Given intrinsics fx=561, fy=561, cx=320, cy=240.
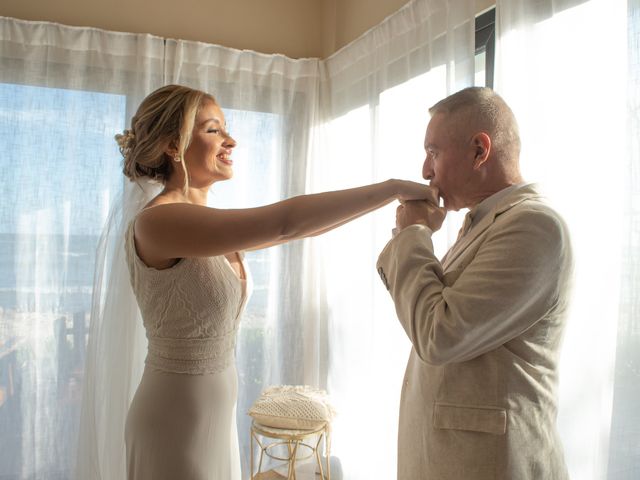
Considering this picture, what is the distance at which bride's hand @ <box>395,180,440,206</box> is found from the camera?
4.37 ft

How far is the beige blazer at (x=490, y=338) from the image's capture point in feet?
3.42

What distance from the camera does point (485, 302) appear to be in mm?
1029

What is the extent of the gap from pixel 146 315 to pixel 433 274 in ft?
3.12

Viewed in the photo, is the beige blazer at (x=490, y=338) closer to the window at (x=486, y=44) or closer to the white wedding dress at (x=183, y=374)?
the white wedding dress at (x=183, y=374)

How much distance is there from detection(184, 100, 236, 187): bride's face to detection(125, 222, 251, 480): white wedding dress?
29cm

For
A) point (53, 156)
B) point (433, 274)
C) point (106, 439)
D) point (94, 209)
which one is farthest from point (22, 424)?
point (433, 274)

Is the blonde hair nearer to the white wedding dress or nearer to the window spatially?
the white wedding dress

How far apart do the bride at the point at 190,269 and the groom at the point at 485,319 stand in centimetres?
22

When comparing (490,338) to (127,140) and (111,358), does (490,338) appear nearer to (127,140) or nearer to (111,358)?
(127,140)

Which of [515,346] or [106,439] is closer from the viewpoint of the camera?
[515,346]

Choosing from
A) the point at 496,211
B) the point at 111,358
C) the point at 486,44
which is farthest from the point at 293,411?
the point at 486,44

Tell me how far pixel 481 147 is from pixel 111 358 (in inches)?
69.7

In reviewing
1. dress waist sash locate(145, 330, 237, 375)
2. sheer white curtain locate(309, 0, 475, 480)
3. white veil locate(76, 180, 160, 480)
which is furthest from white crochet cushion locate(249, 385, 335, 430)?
dress waist sash locate(145, 330, 237, 375)

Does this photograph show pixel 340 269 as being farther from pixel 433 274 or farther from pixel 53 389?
pixel 433 274
